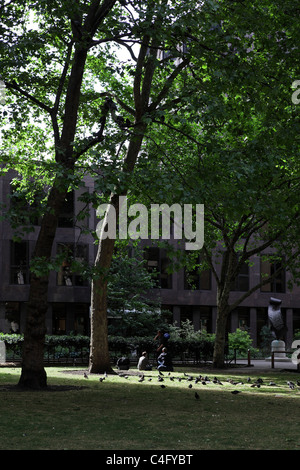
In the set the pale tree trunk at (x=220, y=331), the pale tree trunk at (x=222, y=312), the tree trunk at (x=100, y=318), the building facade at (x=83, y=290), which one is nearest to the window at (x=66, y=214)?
the building facade at (x=83, y=290)

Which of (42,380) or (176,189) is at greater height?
(176,189)

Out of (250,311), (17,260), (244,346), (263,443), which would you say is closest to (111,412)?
(263,443)

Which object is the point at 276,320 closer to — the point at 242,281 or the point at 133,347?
the point at 133,347

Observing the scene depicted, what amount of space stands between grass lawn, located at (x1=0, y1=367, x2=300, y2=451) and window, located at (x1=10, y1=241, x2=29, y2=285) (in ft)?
87.5

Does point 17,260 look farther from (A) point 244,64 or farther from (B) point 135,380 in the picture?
(A) point 244,64

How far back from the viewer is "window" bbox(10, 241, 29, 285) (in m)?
43.9

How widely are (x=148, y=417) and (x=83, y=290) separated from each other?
1357 inches

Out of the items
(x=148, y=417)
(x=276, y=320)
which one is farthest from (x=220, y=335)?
(x=148, y=417)

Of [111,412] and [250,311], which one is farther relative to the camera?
[250,311]

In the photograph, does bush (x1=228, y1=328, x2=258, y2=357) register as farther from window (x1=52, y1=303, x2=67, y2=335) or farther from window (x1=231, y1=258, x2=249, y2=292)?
window (x1=52, y1=303, x2=67, y2=335)

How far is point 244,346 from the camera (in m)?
39.6

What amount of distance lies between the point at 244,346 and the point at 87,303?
12336 mm

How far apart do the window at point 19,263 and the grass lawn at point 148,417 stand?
26.7 metres
